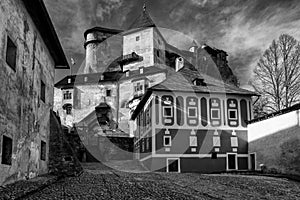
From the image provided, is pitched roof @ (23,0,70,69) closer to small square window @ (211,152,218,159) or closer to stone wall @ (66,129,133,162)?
small square window @ (211,152,218,159)

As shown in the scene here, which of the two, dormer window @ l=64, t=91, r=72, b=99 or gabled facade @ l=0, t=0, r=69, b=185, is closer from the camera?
gabled facade @ l=0, t=0, r=69, b=185

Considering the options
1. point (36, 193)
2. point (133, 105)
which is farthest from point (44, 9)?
point (133, 105)

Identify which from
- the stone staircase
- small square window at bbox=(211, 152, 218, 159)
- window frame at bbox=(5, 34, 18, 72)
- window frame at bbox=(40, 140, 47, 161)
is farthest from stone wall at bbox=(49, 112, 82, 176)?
small square window at bbox=(211, 152, 218, 159)

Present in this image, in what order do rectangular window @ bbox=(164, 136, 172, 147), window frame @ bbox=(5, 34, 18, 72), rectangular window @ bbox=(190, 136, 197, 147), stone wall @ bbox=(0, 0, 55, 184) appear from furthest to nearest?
rectangular window @ bbox=(190, 136, 197, 147), rectangular window @ bbox=(164, 136, 172, 147), window frame @ bbox=(5, 34, 18, 72), stone wall @ bbox=(0, 0, 55, 184)

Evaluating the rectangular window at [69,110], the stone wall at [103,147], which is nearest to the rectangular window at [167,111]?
the stone wall at [103,147]

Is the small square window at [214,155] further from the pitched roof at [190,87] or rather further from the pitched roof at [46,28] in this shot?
the pitched roof at [46,28]

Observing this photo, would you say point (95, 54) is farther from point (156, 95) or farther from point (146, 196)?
point (146, 196)

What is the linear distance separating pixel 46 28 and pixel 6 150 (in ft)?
16.2

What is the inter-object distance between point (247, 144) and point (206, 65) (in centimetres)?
3909

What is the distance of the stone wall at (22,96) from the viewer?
861 centimetres

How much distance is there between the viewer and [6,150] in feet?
29.2

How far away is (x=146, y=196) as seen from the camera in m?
9.09

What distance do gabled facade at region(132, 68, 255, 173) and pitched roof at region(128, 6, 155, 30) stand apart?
36328 mm

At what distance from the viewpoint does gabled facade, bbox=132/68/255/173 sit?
1050 inches
